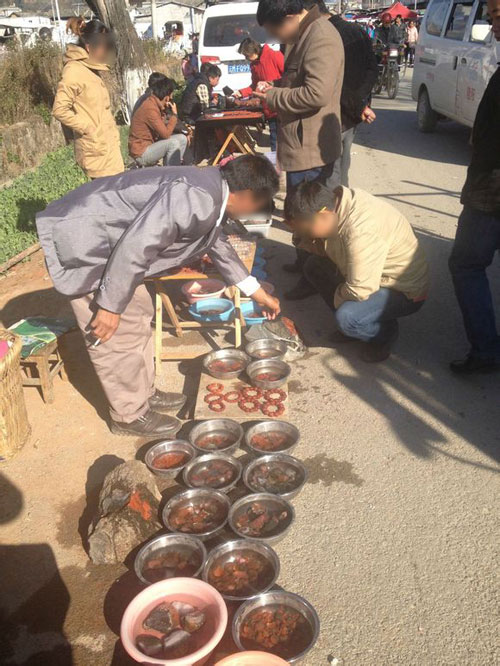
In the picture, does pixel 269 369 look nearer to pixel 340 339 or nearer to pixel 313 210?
pixel 340 339

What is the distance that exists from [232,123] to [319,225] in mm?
5424

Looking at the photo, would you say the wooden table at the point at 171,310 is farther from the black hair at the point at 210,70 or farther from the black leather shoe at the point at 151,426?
the black hair at the point at 210,70

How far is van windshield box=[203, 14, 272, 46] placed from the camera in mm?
11375

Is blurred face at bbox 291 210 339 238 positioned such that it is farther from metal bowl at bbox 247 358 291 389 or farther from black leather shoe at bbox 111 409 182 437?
black leather shoe at bbox 111 409 182 437

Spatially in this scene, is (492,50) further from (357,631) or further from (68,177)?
(357,631)

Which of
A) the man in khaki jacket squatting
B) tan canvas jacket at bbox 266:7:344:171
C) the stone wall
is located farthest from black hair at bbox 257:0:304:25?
the stone wall

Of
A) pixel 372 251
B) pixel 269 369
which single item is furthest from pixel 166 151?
pixel 372 251

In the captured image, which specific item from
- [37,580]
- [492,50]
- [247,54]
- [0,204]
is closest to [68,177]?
[0,204]

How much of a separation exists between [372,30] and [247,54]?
15472 mm

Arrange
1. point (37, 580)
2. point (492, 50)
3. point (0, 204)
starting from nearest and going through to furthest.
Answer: point (37, 580)
point (0, 204)
point (492, 50)

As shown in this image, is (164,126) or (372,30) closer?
(164,126)

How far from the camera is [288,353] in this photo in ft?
14.1

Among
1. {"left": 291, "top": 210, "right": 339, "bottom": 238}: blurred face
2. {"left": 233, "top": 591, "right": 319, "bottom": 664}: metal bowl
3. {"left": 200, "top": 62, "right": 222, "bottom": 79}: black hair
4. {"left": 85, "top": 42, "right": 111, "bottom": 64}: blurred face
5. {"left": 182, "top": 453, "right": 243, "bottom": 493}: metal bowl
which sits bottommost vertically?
{"left": 182, "top": 453, "right": 243, "bottom": 493}: metal bowl

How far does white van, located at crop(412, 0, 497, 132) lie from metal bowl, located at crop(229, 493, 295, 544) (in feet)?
24.9
